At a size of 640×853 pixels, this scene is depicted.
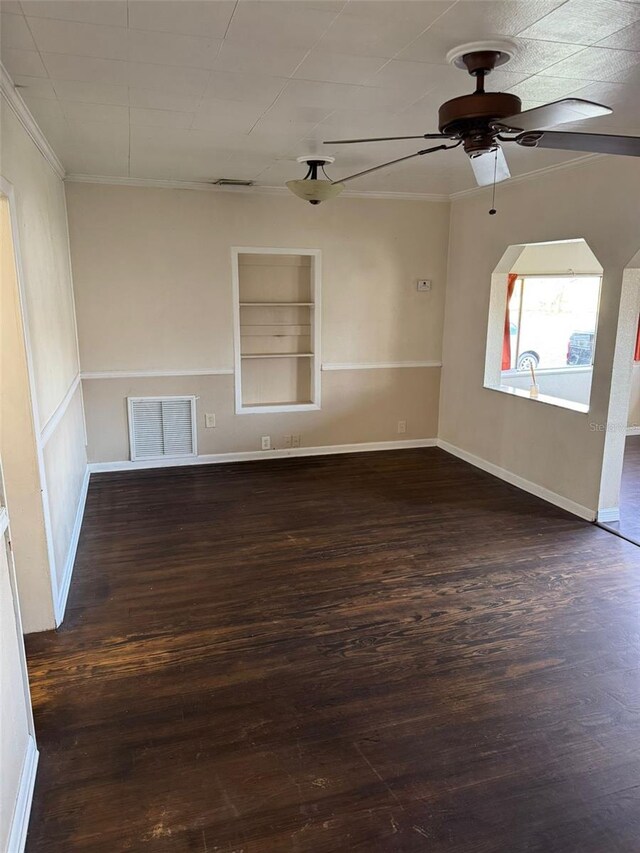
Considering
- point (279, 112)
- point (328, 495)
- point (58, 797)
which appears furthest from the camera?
point (328, 495)

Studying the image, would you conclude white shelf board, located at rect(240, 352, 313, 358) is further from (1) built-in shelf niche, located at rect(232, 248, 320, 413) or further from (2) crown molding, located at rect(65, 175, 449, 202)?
(2) crown molding, located at rect(65, 175, 449, 202)

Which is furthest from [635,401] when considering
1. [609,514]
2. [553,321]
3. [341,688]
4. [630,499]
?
[341,688]

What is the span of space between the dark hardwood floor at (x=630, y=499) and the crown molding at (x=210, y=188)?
3026 millimetres

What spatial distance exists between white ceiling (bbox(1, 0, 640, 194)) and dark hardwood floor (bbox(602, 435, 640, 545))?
2.49m

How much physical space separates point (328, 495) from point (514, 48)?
10.6 ft

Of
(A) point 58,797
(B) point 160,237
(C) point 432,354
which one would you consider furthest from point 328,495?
(A) point 58,797

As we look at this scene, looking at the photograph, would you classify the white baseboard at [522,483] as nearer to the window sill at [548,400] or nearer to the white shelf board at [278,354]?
the window sill at [548,400]

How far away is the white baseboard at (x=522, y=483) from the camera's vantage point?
4199 mm

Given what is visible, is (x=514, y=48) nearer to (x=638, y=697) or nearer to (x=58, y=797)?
(x=638, y=697)

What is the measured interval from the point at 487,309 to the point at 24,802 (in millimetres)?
4621

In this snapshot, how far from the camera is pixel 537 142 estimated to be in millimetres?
2166

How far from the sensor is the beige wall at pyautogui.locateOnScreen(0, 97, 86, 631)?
8.79ft

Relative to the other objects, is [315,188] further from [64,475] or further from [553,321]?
[553,321]

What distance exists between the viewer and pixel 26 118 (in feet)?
9.46
